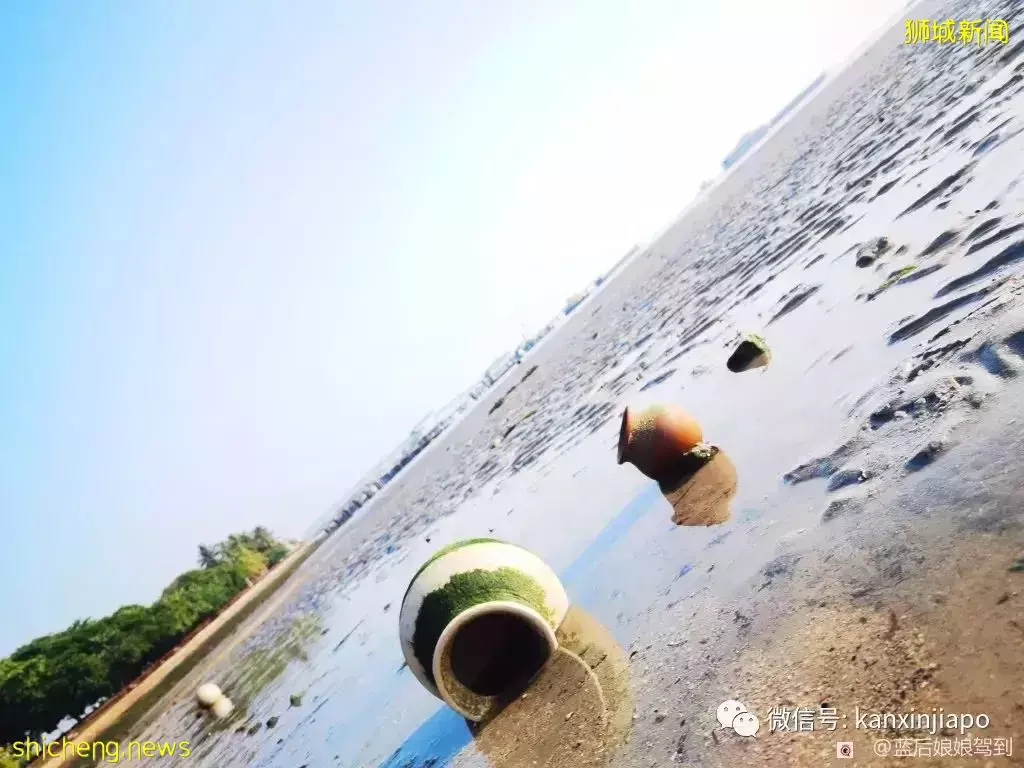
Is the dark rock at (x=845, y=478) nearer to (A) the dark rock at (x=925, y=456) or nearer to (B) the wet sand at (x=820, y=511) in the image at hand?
(B) the wet sand at (x=820, y=511)

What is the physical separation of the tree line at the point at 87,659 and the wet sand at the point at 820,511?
2342cm

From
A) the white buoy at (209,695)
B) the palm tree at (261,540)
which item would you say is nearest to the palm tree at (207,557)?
the palm tree at (261,540)

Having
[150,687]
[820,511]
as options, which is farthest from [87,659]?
[820,511]

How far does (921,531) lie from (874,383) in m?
2.38

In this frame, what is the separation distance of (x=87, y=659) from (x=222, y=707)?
78.5 ft

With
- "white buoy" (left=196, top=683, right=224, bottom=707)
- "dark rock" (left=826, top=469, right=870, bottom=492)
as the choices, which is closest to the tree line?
"white buoy" (left=196, top=683, right=224, bottom=707)

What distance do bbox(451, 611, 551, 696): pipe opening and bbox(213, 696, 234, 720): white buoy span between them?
42.3ft

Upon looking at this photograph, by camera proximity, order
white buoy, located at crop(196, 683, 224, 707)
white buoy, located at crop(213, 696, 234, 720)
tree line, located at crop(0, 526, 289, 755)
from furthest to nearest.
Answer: tree line, located at crop(0, 526, 289, 755) → white buoy, located at crop(196, 683, 224, 707) → white buoy, located at crop(213, 696, 234, 720)

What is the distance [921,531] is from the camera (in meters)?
3.62

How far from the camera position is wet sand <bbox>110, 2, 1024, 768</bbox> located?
316 cm

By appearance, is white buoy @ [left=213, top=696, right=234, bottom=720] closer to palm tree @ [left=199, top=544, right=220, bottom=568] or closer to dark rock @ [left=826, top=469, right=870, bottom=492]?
dark rock @ [left=826, top=469, right=870, bottom=492]

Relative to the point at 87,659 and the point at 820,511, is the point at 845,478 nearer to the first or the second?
the point at 820,511

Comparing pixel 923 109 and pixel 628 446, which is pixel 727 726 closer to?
pixel 628 446

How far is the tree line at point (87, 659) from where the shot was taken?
31141 mm
